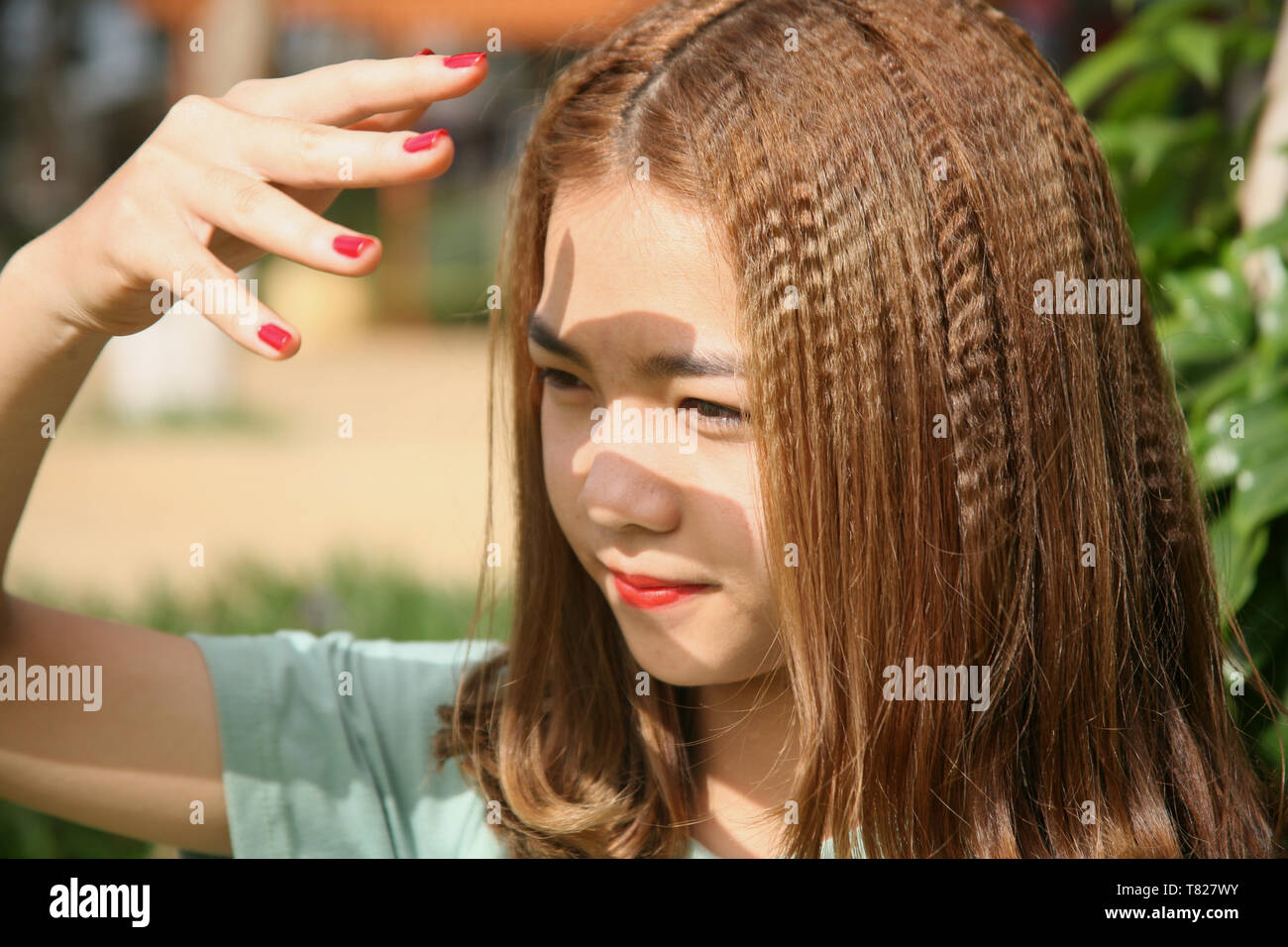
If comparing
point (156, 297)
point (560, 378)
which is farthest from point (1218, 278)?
point (156, 297)

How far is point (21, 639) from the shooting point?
5.00ft

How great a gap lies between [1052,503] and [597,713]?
29.4 inches

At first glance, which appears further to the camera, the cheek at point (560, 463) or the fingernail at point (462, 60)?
the cheek at point (560, 463)

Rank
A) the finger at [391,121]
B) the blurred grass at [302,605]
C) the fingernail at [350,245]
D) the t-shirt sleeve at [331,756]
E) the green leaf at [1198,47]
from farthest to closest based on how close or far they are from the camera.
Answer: the blurred grass at [302,605] < the green leaf at [1198,47] < the t-shirt sleeve at [331,756] < the finger at [391,121] < the fingernail at [350,245]

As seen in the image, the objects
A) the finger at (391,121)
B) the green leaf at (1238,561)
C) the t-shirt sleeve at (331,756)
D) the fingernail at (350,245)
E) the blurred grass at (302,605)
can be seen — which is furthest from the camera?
the blurred grass at (302,605)

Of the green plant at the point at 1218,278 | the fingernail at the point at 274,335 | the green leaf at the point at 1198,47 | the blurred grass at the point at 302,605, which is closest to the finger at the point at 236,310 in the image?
the fingernail at the point at 274,335

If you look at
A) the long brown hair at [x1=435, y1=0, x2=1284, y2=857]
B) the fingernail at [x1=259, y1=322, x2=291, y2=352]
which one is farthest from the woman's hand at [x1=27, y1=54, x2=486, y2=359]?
the long brown hair at [x1=435, y1=0, x2=1284, y2=857]

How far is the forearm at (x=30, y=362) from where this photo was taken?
1391 millimetres

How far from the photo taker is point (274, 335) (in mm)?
1199

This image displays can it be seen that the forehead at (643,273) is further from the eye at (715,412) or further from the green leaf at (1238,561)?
the green leaf at (1238,561)

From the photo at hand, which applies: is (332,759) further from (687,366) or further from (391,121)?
(391,121)

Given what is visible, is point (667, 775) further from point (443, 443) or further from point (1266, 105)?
point (443, 443)

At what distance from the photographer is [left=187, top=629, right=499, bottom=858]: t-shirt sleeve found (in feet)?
5.41

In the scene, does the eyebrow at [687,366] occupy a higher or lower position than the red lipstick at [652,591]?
higher
